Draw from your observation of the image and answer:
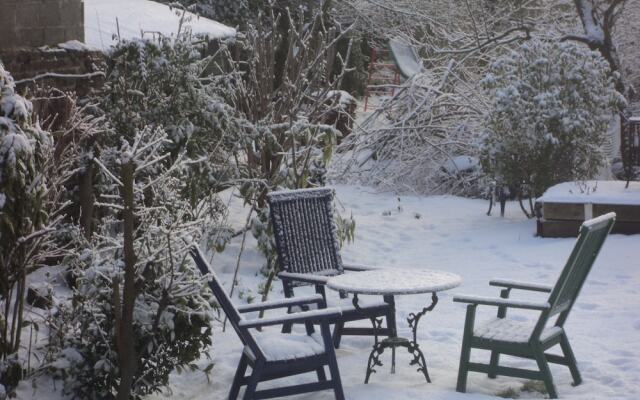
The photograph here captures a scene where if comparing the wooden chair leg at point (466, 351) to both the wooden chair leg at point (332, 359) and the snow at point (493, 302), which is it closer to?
the snow at point (493, 302)

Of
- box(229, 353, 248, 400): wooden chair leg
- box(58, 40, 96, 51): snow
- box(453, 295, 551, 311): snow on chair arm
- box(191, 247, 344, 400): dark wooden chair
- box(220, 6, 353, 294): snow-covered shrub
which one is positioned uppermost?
box(58, 40, 96, 51): snow

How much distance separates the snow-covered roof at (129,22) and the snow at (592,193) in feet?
11.8

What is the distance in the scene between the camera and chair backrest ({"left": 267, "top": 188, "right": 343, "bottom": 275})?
7035mm

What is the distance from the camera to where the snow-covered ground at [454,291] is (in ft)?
19.6

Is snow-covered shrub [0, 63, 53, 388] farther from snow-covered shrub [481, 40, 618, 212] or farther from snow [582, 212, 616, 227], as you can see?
snow-covered shrub [481, 40, 618, 212]

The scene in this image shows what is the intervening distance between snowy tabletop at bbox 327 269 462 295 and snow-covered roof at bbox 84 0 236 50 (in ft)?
9.29

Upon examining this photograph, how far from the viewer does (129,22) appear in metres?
9.10

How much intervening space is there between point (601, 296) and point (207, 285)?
143 inches

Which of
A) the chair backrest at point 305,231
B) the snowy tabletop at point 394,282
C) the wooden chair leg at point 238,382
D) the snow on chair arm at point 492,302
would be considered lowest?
the wooden chair leg at point 238,382

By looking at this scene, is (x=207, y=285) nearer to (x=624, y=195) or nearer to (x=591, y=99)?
(x=624, y=195)

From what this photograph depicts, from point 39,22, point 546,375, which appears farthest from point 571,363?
point 39,22

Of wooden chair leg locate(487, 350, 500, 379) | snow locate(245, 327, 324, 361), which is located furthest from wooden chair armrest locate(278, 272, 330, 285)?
wooden chair leg locate(487, 350, 500, 379)

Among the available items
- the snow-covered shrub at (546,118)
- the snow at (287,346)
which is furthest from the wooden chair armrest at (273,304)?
the snow-covered shrub at (546,118)

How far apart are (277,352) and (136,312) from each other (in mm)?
754
